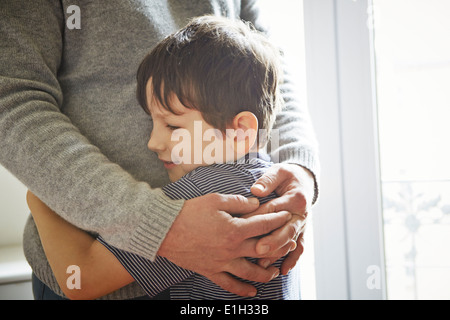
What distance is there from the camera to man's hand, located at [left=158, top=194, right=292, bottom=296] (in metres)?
0.56

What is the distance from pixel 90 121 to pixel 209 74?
26 cm

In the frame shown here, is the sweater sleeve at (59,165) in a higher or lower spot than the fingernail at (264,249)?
higher

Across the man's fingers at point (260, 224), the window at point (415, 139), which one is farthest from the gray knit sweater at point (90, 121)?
the window at point (415, 139)

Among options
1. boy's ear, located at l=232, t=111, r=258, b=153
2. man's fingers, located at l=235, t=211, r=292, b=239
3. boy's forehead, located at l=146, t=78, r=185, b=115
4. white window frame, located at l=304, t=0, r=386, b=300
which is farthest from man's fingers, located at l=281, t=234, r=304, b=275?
white window frame, located at l=304, t=0, r=386, b=300

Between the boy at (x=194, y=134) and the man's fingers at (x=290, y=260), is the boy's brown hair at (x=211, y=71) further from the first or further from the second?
the man's fingers at (x=290, y=260)

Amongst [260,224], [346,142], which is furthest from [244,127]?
[346,142]

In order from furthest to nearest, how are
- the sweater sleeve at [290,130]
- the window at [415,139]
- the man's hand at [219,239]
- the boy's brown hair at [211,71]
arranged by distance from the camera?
the window at [415,139] < the sweater sleeve at [290,130] < the boy's brown hair at [211,71] < the man's hand at [219,239]

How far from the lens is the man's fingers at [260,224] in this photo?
22.5 inches

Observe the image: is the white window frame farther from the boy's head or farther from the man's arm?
the boy's head

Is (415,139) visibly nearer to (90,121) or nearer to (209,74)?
(209,74)

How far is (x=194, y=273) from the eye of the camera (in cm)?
64

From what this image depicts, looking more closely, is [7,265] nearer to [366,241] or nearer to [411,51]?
[366,241]

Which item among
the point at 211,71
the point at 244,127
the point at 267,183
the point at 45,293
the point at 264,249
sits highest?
the point at 211,71

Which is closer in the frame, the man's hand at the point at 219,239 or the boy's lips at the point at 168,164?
the man's hand at the point at 219,239
